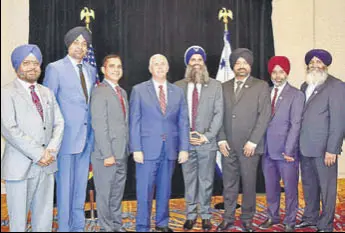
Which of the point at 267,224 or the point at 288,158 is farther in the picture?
the point at 267,224

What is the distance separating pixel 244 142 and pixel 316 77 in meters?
1.01

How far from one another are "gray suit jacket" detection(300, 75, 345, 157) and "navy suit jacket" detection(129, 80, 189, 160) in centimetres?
122

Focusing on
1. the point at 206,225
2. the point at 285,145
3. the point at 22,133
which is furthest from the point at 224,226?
the point at 22,133

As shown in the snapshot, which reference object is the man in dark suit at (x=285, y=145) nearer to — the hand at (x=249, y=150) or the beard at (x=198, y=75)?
the hand at (x=249, y=150)

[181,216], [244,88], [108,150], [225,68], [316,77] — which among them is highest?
[225,68]

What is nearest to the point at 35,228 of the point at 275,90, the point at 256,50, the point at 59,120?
the point at 59,120

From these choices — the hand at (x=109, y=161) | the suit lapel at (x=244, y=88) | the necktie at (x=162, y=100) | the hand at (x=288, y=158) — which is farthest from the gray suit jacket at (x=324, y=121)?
the hand at (x=109, y=161)

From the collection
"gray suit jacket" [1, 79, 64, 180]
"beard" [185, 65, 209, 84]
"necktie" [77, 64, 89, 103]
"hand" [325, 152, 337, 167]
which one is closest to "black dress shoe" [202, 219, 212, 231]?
"hand" [325, 152, 337, 167]

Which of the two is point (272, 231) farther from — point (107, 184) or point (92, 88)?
point (92, 88)

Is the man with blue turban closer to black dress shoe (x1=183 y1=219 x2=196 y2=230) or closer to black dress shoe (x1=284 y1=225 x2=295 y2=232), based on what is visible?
black dress shoe (x1=183 y1=219 x2=196 y2=230)

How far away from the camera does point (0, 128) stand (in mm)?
3615

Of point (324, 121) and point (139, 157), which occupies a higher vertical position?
point (324, 121)

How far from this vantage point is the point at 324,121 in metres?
4.08

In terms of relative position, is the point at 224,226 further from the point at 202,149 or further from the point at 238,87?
the point at 238,87
